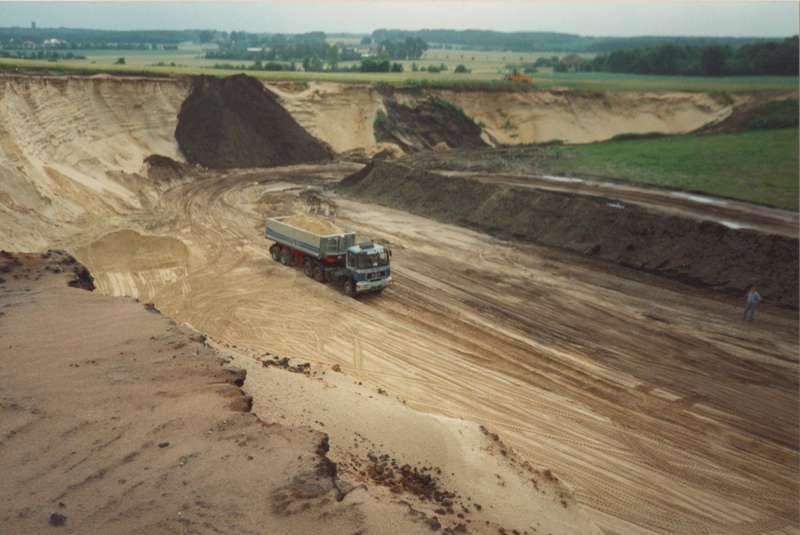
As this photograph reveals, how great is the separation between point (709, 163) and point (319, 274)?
27812 millimetres

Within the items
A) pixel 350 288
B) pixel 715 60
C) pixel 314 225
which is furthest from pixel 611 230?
pixel 715 60

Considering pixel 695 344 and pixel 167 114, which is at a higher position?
pixel 167 114

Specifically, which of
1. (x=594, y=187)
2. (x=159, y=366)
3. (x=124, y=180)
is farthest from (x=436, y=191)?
(x=159, y=366)

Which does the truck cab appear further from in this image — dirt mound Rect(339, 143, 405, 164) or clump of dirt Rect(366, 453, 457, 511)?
dirt mound Rect(339, 143, 405, 164)

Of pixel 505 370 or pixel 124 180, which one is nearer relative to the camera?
pixel 505 370

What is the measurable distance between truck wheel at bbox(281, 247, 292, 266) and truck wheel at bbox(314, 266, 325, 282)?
174 cm

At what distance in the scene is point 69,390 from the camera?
11.1 metres

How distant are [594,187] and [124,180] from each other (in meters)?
25.8

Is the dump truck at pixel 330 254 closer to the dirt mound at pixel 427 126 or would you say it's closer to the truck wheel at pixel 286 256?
the truck wheel at pixel 286 256

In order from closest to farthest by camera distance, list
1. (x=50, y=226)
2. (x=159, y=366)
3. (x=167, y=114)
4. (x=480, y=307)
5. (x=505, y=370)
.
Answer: (x=159, y=366), (x=505, y=370), (x=480, y=307), (x=50, y=226), (x=167, y=114)

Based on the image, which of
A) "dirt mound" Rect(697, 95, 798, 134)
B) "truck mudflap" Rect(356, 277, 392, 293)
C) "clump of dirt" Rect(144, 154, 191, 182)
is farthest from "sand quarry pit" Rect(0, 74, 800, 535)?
"dirt mound" Rect(697, 95, 798, 134)

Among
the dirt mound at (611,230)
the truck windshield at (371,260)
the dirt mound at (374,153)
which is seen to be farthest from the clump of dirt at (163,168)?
the truck windshield at (371,260)

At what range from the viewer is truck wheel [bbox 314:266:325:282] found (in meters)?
22.9

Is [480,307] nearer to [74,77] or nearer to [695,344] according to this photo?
[695,344]
